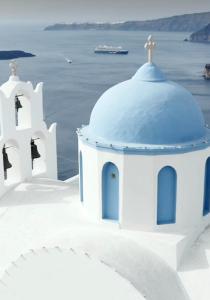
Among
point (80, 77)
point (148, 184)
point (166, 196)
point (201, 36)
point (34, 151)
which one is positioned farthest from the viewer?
point (201, 36)

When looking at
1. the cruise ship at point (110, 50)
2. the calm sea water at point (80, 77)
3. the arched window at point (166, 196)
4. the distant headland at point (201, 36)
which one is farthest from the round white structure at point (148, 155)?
the distant headland at point (201, 36)

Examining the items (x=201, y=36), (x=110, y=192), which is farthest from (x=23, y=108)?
(x=201, y=36)

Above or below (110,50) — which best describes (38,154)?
below

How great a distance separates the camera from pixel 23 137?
33.4 ft

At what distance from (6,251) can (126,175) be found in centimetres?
255

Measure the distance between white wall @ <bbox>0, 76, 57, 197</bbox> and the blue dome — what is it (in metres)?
2.84

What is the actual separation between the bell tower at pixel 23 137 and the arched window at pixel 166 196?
3880 mm

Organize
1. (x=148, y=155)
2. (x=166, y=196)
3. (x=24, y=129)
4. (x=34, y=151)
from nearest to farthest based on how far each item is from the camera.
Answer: (x=148, y=155) → (x=166, y=196) → (x=24, y=129) → (x=34, y=151)

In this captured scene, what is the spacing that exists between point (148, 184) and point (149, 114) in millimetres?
1165

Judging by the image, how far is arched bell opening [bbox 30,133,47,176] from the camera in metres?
10.6

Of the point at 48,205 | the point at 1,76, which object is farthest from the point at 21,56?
the point at 48,205

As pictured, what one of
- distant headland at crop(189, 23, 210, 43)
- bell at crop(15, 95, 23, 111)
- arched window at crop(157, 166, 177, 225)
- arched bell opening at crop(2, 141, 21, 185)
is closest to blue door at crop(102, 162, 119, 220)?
arched window at crop(157, 166, 177, 225)

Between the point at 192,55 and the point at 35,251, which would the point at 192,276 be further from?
the point at 192,55

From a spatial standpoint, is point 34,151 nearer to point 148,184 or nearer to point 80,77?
point 148,184
